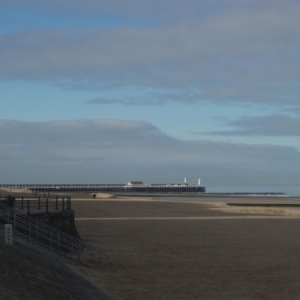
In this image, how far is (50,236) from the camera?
21.6m

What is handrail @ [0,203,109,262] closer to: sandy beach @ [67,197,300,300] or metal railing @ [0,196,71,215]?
sandy beach @ [67,197,300,300]

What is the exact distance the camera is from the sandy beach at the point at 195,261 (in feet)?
59.1

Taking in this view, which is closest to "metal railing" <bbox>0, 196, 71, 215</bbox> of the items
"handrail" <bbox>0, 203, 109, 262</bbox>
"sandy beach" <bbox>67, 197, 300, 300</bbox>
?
"handrail" <bbox>0, 203, 109, 262</bbox>

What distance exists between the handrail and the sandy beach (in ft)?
2.96

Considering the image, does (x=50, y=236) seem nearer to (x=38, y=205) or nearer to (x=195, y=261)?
(x=195, y=261)

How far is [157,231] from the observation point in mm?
36438

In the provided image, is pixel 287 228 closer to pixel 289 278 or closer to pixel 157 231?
pixel 157 231

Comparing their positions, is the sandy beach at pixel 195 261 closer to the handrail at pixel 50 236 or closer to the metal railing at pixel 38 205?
the handrail at pixel 50 236

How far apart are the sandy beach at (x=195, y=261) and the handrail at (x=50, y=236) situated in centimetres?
90

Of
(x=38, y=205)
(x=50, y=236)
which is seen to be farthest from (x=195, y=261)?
(x=38, y=205)

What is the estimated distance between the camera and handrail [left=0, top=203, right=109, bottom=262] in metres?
20.3

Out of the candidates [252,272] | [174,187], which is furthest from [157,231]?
[174,187]

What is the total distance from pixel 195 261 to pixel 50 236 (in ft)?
18.5

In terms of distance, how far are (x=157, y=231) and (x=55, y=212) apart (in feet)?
41.6
